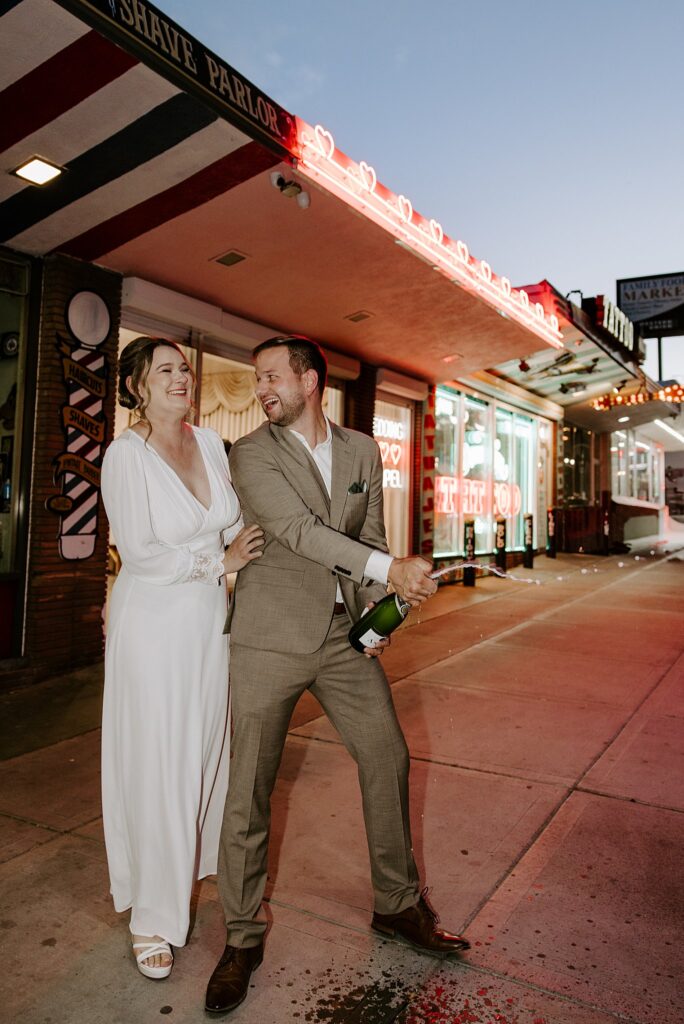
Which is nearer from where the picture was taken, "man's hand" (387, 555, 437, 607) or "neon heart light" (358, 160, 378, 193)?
"man's hand" (387, 555, 437, 607)

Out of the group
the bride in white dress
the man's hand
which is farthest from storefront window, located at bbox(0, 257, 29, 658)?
the man's hand

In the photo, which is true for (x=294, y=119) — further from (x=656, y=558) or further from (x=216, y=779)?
(x=656, y=558)

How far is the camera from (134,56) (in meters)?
4.59

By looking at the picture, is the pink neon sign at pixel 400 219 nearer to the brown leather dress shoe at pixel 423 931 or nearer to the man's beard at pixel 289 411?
the man's beard at pixel 289 411

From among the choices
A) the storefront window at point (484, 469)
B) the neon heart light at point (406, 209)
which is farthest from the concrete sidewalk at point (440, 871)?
the storefront window at point (484, 469)

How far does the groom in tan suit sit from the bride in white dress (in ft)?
0.47

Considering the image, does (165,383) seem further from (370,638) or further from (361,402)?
(361,402)

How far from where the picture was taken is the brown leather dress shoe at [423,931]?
252 centimetres

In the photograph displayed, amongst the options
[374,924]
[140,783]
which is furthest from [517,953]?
[140,783]

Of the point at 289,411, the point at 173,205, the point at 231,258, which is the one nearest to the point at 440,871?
the point at 289,411

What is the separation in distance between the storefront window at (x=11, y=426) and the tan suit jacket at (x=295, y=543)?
14.9 ft

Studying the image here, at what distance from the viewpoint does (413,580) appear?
7.10 ft

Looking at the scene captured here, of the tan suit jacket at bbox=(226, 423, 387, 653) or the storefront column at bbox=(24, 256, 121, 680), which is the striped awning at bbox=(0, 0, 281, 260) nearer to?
the storefront column at bbox=(24, 256, 121, 680)

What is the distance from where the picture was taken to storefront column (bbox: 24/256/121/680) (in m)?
6.42
